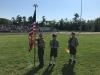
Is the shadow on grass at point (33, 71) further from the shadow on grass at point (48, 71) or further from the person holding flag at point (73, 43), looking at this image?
A: the person holding flag at point (73, 43)

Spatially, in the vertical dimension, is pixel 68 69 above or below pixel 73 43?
below

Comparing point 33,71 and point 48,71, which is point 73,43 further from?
point 33,71

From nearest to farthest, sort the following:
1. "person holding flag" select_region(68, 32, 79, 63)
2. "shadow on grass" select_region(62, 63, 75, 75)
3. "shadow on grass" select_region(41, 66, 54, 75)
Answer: "shadow on grass" select_region(41, 66, 54, 75)
"shadow on grass" select_region(62, 63, 75, 75)
"person holding flag" select_region(68, 32, 79, 63)

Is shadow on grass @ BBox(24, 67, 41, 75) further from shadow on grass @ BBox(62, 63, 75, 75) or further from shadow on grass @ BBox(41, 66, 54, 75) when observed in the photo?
shadow on grass @ BBox(62, 63, 75, 75)

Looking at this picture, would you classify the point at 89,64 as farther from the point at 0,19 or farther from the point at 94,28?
the point at 0,19

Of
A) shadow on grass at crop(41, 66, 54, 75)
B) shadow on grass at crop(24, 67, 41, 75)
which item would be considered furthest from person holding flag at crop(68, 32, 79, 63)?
shadow on grass at crop(24, 67, 41, 75)

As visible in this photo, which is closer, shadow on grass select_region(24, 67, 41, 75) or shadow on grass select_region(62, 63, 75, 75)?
shadow on grass select_region(24, 67, 41, 75)

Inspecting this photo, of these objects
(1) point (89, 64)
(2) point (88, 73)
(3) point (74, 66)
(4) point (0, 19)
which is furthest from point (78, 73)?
(4) point (0, 19)

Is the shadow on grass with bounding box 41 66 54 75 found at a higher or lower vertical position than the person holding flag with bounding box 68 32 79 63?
lower

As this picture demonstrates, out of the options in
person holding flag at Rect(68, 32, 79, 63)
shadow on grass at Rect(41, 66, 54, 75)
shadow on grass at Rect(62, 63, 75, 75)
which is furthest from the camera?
person holding flag at Rect(68, 32, 79, 63)

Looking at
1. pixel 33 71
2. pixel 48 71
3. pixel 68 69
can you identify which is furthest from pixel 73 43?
pixel 33 71

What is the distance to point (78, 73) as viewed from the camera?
8359mm

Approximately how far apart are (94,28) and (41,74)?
7965 cm

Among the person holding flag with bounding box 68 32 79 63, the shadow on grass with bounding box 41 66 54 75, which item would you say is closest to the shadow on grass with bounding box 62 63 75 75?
the shadow on grass with bounding box 41 66 54 75
